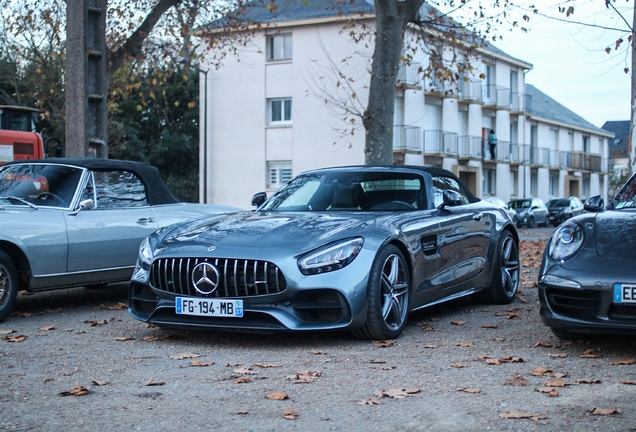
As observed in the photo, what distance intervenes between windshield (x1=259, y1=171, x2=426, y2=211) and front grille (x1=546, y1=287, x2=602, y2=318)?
187cm

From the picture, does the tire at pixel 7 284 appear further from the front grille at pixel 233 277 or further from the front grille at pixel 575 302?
the front grille at pixel 575 302

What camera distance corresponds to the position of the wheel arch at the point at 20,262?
762cm

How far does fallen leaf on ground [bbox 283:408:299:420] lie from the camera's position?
4.32 metres

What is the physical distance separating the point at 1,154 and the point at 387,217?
1309 cm

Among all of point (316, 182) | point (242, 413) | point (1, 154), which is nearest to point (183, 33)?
point (1, 154)

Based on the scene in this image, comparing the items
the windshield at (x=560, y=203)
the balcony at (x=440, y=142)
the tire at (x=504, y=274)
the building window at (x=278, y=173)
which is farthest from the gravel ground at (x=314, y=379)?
the windshield at (x=560, y=203)

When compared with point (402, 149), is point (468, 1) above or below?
above

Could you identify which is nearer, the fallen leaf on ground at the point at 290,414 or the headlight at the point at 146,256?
the fallen leaf on ground at the point at 290,414

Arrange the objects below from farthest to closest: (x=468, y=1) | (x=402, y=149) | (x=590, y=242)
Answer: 1. (x=402, y=149)
2. (x=468, y=1)
3. (x=590, y=242)

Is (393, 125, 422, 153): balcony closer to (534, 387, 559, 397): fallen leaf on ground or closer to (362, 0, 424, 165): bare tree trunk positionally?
(362, 0, 424, 165): bare tree trunk

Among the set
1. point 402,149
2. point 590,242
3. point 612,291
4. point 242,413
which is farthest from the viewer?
point 402,149

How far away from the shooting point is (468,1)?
22.0 m

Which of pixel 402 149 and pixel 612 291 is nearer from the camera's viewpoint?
pixel 612 291

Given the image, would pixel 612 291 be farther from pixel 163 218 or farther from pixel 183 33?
pixel 183 33
